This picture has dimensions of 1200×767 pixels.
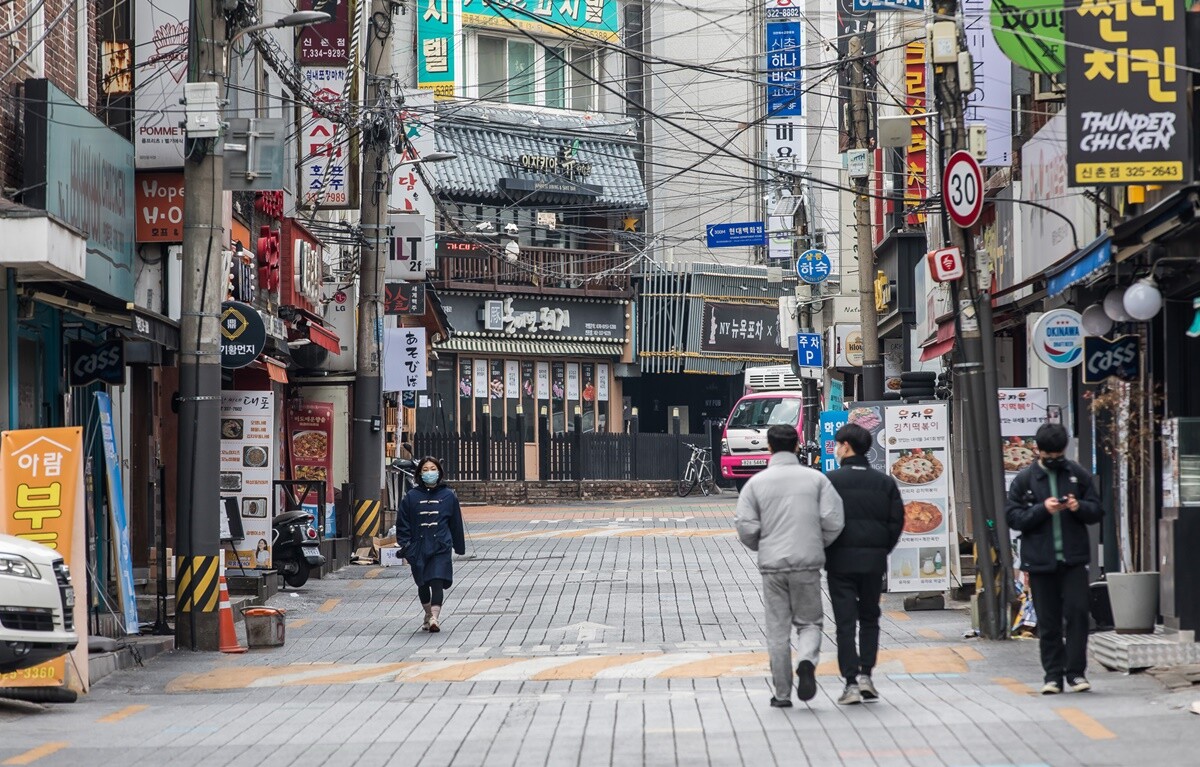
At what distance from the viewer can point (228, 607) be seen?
1673cm

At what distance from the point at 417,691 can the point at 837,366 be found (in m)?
25.5

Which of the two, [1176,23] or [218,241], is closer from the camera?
[1176,23]

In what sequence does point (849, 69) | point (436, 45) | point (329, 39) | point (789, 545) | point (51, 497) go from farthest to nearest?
point (436, 45) → point (329, 39) → point (849, 69) → point (51, 497) → point (789, 545)

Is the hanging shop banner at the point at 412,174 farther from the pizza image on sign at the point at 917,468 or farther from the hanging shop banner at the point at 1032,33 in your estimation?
the hanging shop banner at the point at 1032,33

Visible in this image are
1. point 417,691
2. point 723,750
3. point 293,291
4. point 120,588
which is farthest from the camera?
point 293,291

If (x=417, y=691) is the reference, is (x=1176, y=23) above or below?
above

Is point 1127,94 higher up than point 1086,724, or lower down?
higher up

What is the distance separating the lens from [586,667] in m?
14.5

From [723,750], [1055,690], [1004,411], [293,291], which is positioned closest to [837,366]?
[293,291]

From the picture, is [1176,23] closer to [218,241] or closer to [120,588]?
[218,241]

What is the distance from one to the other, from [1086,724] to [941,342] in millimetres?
16069

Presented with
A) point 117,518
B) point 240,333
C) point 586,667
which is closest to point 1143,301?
point 586,667

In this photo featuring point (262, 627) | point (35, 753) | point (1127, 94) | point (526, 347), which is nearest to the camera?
point (35, 753)

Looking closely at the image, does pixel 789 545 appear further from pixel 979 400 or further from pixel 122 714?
pixel 979 400
